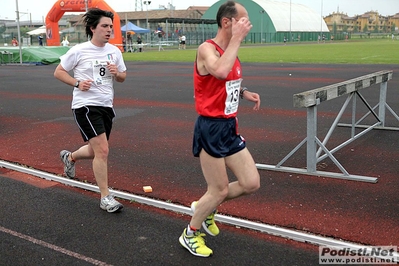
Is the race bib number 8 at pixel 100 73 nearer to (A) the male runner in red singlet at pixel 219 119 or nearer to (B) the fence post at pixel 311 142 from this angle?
(A) the male runner in red singlet at pixel 219 119

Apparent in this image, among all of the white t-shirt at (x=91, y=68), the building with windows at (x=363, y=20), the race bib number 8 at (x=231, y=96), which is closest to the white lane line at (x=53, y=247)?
the white t-shirt at (x=91, y=68)

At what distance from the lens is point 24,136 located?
8.62 meters

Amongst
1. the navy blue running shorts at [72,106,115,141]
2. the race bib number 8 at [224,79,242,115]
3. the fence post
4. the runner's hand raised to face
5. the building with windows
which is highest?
the building with windows

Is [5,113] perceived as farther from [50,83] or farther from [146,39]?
[146,39]

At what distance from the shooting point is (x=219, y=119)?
12.0 feet

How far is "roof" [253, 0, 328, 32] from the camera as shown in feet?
283

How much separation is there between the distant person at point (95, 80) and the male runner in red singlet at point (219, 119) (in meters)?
1.34

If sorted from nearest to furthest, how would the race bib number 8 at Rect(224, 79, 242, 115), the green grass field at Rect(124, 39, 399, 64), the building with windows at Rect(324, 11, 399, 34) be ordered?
the race bib number 8 at Rect(224, 79, 242, 115) < the green grass field at Rect(124, 39, 399, 64) < the building with windows at Rect(324, 11, 399, 34)

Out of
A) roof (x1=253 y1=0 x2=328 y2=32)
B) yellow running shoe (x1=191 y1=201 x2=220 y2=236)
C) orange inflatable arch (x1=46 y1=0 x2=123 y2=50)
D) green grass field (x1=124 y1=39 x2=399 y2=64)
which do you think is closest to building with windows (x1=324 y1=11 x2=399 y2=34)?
roof (x1=253 y1=0 x2=328 y2=32)

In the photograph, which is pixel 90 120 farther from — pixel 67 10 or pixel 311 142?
pixel 67 10

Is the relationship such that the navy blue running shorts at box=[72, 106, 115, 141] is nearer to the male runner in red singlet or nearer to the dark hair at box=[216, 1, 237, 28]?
the male runner in red singlet

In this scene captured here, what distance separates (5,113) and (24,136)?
3.30 metres

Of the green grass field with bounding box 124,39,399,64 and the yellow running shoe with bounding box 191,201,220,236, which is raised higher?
the green grass field with bounding box 124,39,399,64

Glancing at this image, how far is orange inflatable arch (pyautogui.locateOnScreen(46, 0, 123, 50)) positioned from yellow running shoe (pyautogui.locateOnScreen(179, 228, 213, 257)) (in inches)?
1251
